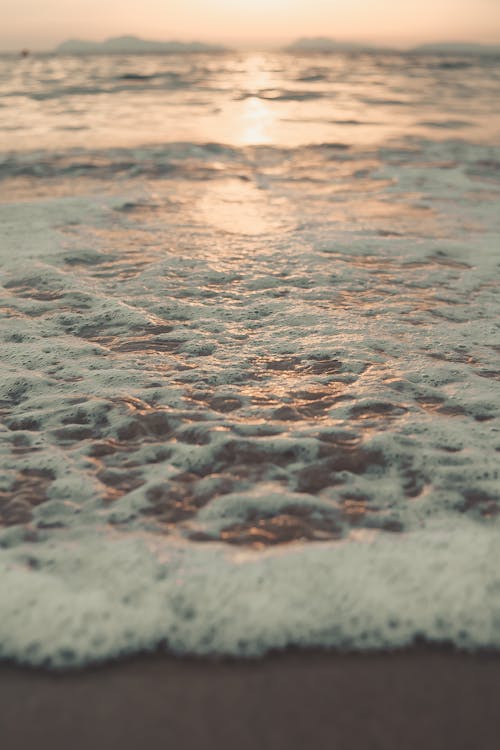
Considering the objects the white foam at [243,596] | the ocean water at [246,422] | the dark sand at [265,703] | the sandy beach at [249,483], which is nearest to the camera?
the dark sand at [265,703]

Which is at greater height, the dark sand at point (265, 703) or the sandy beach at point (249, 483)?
the sandy beach at point (249, 483)

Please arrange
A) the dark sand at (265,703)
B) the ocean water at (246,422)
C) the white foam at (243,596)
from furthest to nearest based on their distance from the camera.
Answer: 1. the ocean water at (246,422)
2. the white foam at (243,596)
3. the dark sand at (265,703)

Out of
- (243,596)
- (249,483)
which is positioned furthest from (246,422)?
(243,596)

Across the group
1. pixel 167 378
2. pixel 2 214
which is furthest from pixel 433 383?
pixel 2 214

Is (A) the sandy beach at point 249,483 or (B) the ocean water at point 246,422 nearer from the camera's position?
(A) the sandy beach at point 249,483

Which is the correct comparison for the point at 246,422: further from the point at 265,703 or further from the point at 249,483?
the point at 265,703
